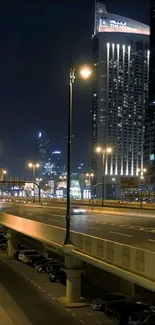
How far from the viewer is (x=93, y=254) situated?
2272 centimetres

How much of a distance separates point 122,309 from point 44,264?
21.2m

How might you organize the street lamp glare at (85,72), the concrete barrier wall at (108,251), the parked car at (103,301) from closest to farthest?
the concrete barrier wall at (108,251) < the street lamp glare at (85,72) < the parked car at (103,301)

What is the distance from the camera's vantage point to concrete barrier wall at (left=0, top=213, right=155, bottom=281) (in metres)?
16.7

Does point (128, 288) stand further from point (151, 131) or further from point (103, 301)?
point (151, 131)

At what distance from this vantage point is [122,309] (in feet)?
96.9

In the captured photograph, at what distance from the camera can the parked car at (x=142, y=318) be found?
1014 inches

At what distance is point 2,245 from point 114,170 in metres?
123

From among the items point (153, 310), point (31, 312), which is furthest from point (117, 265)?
point (31, 312)

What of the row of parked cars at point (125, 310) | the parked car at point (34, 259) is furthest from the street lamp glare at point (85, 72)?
the parked car at point (34, 259)

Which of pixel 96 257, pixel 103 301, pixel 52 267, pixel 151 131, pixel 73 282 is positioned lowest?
pixel 103 301

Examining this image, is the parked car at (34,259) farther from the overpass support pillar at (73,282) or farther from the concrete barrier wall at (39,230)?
the overpass support pillar at (73,282)

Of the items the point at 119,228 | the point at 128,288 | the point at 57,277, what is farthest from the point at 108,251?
the point at 57,277

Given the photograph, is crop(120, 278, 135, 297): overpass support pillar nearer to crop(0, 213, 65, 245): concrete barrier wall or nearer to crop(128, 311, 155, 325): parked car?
crop(128, 311, 155, 325): parked car

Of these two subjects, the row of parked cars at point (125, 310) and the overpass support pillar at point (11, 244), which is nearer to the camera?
the row of parked cars at point (125, 310)
